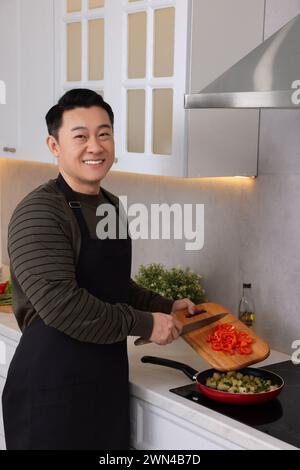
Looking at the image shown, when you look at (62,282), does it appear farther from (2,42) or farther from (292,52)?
Answer: (2,42)

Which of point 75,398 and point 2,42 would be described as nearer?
point 75,398

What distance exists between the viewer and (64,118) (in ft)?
5.91

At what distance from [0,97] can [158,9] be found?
1051 millimetres

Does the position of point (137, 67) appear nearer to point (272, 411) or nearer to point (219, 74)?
point (219, 74)

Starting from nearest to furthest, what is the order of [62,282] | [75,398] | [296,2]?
[62,282] < [75,398] < [296,2]

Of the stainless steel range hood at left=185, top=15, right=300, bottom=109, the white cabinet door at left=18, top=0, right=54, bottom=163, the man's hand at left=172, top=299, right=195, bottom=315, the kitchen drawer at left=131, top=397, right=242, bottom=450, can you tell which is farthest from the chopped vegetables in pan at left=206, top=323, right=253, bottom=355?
the white cabinet door at left=18, top=0, right=54, bottom=163

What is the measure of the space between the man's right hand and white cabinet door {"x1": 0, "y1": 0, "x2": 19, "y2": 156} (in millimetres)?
1242

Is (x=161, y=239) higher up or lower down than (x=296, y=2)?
lower down

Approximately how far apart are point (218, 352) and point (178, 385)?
0.48 ft

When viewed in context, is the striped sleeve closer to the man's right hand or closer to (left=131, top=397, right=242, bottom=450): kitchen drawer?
the man's right hand

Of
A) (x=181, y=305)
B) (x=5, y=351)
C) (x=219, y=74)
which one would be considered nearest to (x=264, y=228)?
(x=181, y=305)

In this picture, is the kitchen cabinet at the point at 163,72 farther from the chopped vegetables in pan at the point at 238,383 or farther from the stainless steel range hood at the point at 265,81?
the chopped vegetables in pan at the point at 238,383

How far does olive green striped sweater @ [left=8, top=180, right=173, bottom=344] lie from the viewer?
167 cm

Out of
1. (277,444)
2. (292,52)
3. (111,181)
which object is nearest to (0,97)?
(111,181)
